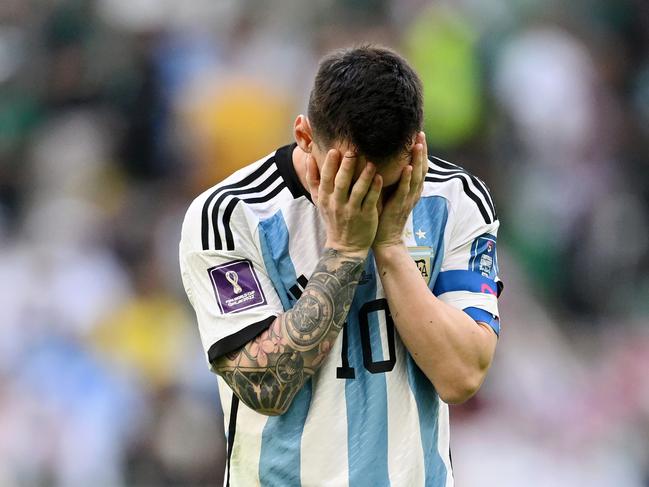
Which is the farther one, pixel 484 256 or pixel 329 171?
pixel 484 256

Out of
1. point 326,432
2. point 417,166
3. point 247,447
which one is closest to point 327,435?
point 326,432

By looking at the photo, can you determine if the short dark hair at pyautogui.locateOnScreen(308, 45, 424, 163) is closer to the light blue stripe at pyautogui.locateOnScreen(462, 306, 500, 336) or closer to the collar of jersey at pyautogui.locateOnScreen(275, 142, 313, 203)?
the collar of jersey at pyautogui.locateOnScreen(275, 142, 313, 203)

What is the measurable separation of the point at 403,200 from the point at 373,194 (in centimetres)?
10

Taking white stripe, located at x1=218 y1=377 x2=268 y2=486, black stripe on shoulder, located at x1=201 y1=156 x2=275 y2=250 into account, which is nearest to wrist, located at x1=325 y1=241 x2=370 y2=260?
black stripe on shoulder, located at x1=201 y1=156 x2=275 y2=250

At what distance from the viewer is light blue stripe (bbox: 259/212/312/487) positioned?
2797 millimetres

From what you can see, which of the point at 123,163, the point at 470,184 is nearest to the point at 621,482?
the point at 123,163

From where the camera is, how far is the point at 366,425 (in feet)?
9.09

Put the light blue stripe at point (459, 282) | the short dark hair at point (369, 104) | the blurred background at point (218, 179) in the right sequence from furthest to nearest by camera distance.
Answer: the blurred background at point (218, 179), the light blue stripe at point (459, 282), the short dark hair at point (369, 104)

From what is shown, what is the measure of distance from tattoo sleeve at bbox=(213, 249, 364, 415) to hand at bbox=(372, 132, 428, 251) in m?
0.09

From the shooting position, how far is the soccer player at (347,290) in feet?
8.62

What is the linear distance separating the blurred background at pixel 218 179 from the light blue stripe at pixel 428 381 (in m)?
3.24

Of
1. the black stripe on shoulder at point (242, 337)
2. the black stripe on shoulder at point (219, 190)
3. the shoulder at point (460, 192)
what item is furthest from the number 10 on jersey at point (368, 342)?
the black stripe on shoulder at point (219, 190)

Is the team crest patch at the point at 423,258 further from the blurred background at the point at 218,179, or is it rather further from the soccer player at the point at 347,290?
the blurred background at the point at 218,179

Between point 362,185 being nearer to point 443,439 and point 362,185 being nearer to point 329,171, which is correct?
point 329,171
